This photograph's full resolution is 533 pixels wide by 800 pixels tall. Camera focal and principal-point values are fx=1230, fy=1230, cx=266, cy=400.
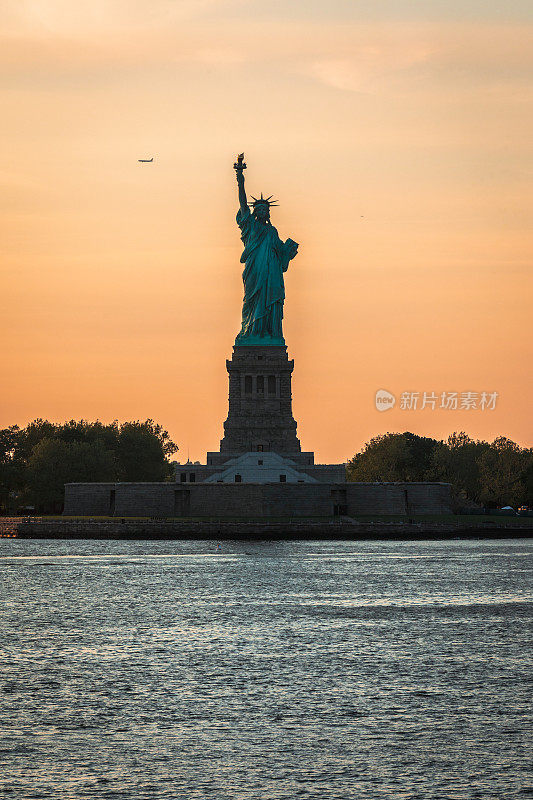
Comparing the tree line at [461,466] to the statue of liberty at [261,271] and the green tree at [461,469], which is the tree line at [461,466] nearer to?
the green tree at [461,469]

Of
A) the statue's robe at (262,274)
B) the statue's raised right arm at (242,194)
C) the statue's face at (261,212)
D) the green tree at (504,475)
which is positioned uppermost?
the statue's raised right arm at (242,194)

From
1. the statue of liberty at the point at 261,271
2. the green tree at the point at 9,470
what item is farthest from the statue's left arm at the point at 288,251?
the green tree at the point at 9,470

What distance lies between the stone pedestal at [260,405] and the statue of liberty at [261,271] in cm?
237

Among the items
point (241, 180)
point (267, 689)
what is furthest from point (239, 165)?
point (267, 689)

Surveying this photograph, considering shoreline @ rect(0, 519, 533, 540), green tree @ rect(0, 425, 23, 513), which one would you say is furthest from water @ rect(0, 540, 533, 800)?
green tree @ rect(0, 425, 23, 513)

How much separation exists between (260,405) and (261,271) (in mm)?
13473

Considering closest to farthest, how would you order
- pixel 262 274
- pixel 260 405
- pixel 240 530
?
pixel 240 530 < pixel 260 405 < pixel 262 274

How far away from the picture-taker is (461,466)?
475 ft

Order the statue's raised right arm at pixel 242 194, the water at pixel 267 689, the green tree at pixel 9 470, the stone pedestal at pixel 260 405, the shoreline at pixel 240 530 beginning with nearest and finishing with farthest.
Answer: the water at pixel 267 689 → the shoreline at pixel 240 530 → the stone pedestal at pixel 260 405 → the statue's raised right arm at pixel 242 194 → the green tree at pixel 9 470

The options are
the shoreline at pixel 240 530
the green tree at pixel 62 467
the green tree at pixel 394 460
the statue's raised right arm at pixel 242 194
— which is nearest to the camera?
the shoreline at pixel 240 530

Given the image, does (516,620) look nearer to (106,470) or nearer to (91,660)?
(91,660)

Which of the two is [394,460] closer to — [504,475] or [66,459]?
[504,475]

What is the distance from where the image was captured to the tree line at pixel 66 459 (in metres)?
123

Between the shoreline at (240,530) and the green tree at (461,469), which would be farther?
the green tree at (461,469)
